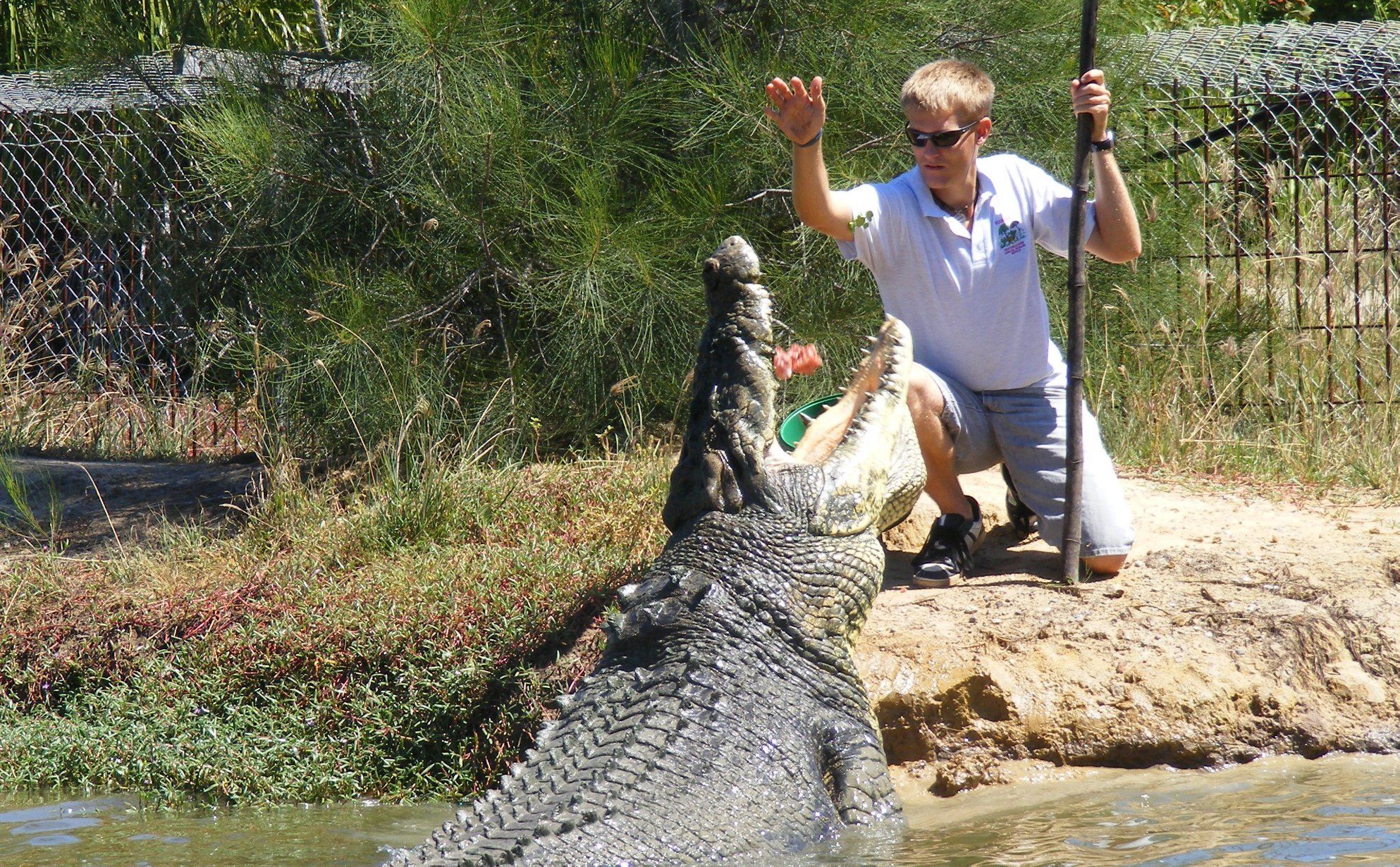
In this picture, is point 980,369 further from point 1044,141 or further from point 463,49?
point 463,49

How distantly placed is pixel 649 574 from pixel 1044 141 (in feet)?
12.8

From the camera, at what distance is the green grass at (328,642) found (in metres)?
3.88

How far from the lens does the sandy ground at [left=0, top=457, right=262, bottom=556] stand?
19.3 feet

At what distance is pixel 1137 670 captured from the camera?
11.8 ft

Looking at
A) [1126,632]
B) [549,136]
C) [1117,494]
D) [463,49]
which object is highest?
[463,49]

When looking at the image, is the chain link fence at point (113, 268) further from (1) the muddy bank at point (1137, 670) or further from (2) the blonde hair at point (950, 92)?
(1) the muddy bank at point (1137, 670)

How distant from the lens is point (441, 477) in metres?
5.10

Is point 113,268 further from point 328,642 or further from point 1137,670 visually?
point 1137,670

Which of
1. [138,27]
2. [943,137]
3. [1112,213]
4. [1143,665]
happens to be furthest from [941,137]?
[138,27]

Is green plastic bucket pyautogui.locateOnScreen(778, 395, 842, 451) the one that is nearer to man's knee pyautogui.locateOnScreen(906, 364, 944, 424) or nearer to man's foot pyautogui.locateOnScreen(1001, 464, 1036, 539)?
man's knee pyautogui.locateOnScreen(906, 364, 944, 424)

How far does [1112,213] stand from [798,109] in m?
1.05

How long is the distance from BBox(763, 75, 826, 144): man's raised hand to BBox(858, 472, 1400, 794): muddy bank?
4.94 ft

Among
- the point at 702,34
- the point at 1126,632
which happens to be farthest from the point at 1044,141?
the point at 1126,632

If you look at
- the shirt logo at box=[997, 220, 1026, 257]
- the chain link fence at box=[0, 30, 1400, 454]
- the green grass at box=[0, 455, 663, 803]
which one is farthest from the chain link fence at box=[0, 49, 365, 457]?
the shirt logo at box=[997, 220, 1026, 257]
